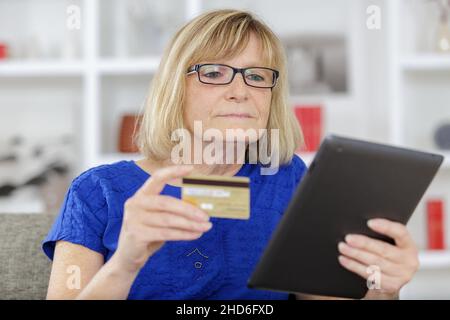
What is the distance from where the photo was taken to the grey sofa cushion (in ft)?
4.03

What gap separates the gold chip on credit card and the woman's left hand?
0.62ft

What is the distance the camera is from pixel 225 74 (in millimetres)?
1221

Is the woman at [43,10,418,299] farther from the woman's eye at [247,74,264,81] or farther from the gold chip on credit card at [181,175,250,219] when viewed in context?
the gold chip on credit card at [181,175,250,219]

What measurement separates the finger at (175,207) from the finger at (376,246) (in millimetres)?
233

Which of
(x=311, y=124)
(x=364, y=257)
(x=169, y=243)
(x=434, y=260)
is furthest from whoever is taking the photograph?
(x=311, y=124)

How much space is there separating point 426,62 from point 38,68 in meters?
1.67

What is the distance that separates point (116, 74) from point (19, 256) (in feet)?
5.47

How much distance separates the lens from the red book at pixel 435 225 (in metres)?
2.75

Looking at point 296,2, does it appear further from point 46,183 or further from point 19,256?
point 19,256

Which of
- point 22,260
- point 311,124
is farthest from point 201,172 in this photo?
point 311,124

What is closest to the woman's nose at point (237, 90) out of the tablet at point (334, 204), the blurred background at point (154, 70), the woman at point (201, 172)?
the woman at point (201, 172)

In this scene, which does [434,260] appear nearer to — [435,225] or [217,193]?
[435,225]
